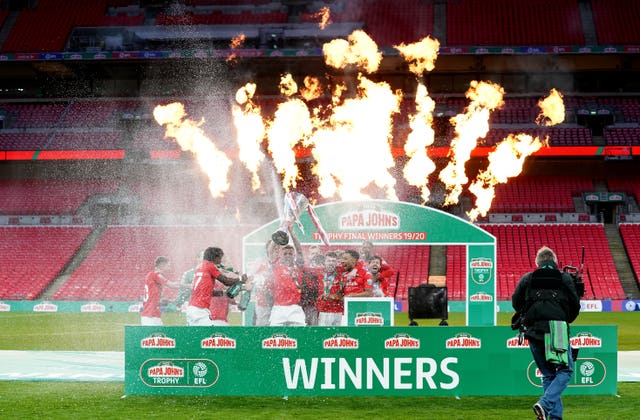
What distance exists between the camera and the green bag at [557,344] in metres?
11.0

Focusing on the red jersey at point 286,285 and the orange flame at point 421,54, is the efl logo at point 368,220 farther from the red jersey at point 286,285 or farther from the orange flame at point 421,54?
the orange flame at point 421,54

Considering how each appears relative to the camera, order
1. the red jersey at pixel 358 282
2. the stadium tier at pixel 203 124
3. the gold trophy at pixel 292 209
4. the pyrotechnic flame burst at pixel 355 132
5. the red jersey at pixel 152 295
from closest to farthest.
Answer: the red jersey at pixel 358 282 → the red jersey at pixel 152 295 → the gold trophy at pixel 292 209 → the pyrotechnic flame burst at pixel 355 132 → the stadium tier at pixel 203 124

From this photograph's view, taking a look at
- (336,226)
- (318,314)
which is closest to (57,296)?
(336,226)

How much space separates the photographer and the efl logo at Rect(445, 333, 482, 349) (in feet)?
6.83

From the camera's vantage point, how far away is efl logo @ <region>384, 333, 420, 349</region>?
13.5 meters

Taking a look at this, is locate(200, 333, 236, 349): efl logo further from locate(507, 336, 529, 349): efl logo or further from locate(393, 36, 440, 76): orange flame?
locate(393, 36, 440, 76): orange flame

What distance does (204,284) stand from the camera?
14.1m

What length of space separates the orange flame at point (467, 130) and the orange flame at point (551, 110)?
7.30ft

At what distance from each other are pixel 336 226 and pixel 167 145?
26.6m

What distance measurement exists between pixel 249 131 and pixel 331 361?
23187 millimetres

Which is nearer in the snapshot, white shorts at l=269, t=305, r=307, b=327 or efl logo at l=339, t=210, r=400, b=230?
white shorts at l=269, t=305, r=307, b=327

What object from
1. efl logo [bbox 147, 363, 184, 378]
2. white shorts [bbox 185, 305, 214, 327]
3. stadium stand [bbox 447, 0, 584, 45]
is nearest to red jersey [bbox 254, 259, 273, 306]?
white shorts [bbox 185, 305, 214, 327]

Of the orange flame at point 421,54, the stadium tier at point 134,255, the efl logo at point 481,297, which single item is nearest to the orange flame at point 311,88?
the orange flame at point 421,54

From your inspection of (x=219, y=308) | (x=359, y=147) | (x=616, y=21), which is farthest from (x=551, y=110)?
(x=219, y=308)
